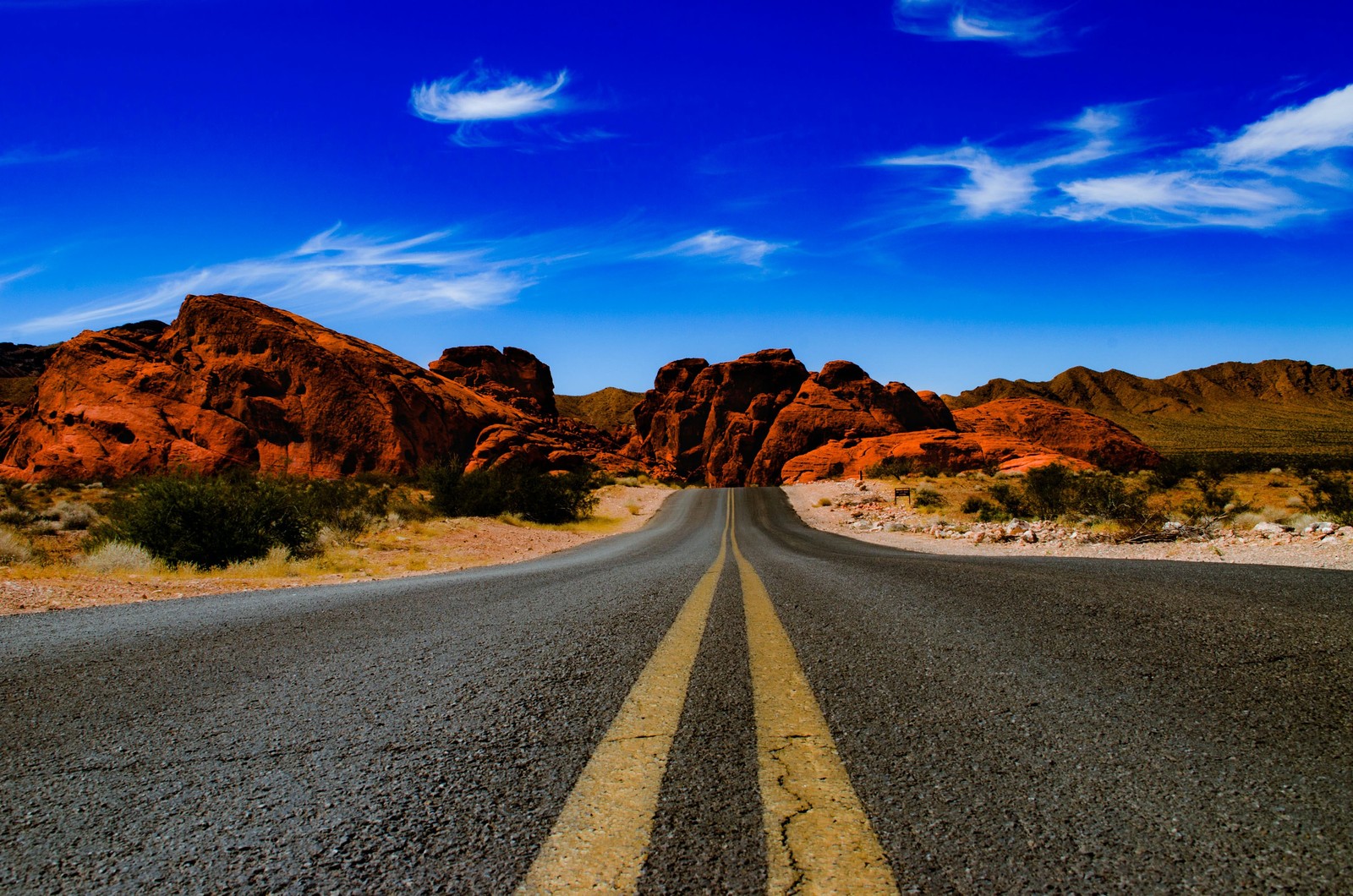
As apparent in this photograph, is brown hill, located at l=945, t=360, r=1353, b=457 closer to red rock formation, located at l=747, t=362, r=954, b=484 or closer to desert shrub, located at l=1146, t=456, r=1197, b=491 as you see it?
red rock formation, located at l=747, t=362, r=954, b=484

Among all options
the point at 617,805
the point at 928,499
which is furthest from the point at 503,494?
the point at 617,805

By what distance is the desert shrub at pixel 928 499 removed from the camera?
29953 mm

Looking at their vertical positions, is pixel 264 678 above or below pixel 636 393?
below

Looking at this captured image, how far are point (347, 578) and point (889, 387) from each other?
60920 millimetres

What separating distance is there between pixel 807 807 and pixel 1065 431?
6254 cm

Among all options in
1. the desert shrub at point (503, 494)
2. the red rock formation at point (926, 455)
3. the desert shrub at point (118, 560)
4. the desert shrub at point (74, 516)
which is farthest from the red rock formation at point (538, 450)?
the desert shrub at point (118, 560)

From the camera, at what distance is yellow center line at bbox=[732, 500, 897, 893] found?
112 centimetres

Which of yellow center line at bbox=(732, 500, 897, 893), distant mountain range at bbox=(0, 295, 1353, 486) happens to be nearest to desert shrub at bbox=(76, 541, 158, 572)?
yellow center line at bbox=(732, 500, 897, 893)

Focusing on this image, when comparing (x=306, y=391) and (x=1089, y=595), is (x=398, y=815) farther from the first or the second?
(x=306, y=391)

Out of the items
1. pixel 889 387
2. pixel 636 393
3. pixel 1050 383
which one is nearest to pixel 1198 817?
pixel 889 387

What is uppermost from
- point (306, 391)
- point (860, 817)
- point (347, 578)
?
point (306, 391)

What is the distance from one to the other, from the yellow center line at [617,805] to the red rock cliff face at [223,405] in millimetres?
44809

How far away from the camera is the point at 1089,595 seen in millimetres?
4168

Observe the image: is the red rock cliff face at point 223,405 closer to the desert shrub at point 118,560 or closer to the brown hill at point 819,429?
the brown hill at point 819,429
